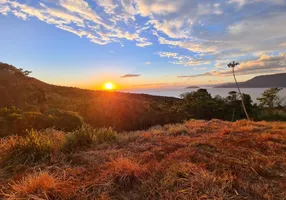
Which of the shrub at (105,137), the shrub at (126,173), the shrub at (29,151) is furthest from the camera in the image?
the shrub at (105,137)

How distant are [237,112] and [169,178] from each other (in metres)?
24.8

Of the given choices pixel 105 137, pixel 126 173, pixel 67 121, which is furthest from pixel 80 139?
pixel 67 121

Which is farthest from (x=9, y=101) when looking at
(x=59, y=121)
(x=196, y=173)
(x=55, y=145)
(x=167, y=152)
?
(x=196, y=173)

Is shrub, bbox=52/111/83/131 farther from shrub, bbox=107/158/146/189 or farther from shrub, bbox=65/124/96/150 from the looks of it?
shrub, bbox=107/158/146/189

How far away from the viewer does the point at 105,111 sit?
709 inches

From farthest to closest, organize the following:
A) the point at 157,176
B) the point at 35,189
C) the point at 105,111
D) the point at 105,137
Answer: the point at 105,111, the point at 105,137, the point at 157,176, the point at 35,189

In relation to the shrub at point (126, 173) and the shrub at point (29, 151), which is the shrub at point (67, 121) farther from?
the shrub at point (126, 173)

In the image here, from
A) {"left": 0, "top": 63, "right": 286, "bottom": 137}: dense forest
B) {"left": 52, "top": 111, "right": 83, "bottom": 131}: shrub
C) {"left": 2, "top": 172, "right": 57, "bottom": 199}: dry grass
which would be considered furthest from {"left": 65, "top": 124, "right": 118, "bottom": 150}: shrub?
{"left": 52, "top": 111, "right": 83, "bottom": 131}: shrub

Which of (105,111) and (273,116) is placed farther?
(273,116)

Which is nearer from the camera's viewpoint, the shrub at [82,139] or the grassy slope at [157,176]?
the grassy slope at [157,176]

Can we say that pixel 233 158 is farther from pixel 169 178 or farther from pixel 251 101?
pixel 251 101

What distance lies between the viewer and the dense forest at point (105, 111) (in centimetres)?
1073

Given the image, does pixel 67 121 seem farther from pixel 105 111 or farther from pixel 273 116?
pixel 273 116

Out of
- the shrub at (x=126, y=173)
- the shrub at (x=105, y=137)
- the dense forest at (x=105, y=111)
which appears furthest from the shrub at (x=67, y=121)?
the shrub at (x=126, y=173)
